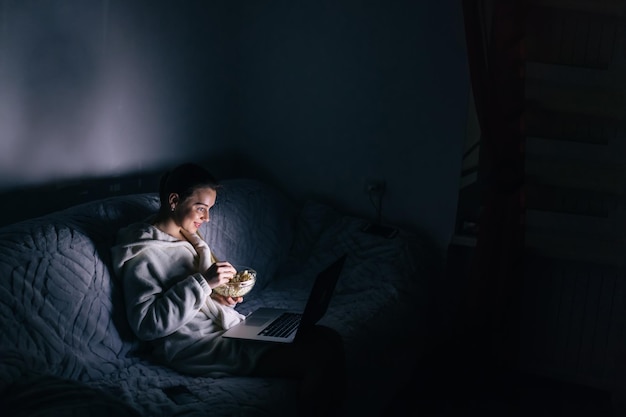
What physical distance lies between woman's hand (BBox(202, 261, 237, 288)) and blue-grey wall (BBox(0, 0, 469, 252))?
2.45 ft

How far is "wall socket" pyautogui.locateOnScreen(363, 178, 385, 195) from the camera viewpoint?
128 inches

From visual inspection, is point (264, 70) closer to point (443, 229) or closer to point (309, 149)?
point (309, 149)

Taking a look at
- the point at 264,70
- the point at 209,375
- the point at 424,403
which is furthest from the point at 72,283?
the point at 264,70

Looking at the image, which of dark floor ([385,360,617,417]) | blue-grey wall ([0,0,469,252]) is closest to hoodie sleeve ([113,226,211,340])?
blue-grey wall ([0,0,469,252])

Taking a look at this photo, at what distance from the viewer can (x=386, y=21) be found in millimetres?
3146

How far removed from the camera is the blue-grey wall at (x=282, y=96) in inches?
97.9

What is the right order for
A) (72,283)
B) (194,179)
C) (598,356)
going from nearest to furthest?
(72,283)
(194,179)
(598,356)

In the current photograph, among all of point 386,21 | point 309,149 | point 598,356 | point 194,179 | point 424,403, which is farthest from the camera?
point 309,149

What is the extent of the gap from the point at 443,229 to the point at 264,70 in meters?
1.30

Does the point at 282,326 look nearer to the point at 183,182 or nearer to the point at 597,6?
the point at 183,182

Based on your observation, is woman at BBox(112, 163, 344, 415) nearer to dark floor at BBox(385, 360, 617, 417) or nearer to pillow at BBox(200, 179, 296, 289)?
pillow at BBox(200, 179, 296, 289)

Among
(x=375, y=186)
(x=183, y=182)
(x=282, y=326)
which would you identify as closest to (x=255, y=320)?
(x=282, y=326)

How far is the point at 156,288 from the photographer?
6.49ft

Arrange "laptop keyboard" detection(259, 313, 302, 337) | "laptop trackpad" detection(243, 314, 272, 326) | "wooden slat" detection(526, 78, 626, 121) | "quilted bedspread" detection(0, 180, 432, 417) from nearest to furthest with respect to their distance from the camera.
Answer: "quilted bedspread" detection(0, 180, 432, 417) → "laptop keyboard" detection(259, 313, 302, 337) → "laptop trackpad" detection(243, 314, 272, 326) → "wooden slat" detection(526, 78, 626, 121)
